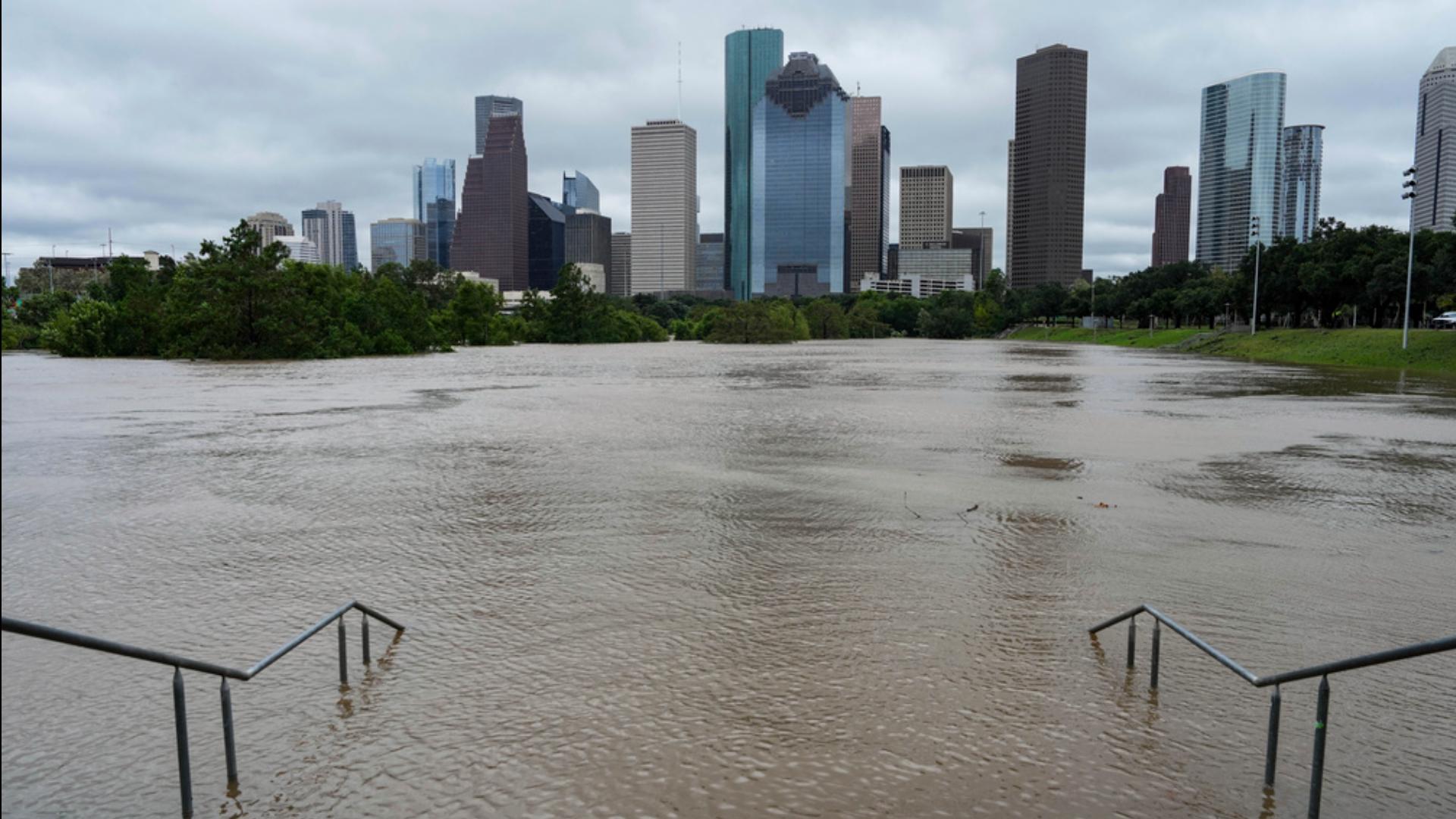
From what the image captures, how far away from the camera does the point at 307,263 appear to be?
71250mm

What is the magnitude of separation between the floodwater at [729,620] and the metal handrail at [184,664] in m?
0.22

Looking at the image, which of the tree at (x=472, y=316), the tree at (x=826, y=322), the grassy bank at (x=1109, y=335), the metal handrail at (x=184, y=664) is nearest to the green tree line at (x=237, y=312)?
the tree at (x=472, y=316)

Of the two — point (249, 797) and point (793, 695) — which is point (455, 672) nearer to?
point (249, 797)

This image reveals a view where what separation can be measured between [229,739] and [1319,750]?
5.57m

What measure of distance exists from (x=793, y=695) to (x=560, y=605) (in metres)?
2.74

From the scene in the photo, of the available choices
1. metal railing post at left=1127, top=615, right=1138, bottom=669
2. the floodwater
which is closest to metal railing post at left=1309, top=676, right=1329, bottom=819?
the floodwater

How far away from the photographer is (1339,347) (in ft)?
196

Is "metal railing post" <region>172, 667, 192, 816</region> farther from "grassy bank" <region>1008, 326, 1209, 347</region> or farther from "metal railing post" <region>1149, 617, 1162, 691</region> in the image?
"grassy bank" <region>1008, 326, 1209, 347</region>

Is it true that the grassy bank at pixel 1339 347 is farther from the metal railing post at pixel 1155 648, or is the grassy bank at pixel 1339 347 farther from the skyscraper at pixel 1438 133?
the metal railing post at pixel 1155 648

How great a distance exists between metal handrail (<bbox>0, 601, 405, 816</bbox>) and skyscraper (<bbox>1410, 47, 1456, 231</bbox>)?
8598cm

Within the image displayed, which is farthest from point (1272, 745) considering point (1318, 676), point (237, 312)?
point (237, 312)

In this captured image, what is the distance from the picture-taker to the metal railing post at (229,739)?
208 inches

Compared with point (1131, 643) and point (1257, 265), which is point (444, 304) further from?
point (1131, 643)

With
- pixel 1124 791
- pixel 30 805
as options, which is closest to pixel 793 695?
pixel 1124 791
